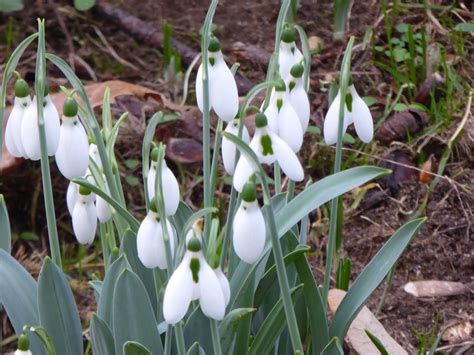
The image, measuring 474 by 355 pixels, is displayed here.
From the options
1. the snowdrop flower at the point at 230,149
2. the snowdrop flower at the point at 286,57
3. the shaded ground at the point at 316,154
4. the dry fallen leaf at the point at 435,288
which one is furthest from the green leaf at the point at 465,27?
the snowdrop flower at the point at 230,149

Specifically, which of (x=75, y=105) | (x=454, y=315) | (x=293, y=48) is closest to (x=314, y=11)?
(x=454, y=315)

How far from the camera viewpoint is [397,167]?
322 centimetres

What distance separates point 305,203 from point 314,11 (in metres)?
2.52

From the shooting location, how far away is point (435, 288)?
2736 millimetres

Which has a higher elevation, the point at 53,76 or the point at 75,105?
the point at 75,105

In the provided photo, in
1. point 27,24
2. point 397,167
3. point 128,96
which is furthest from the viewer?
point 27,24

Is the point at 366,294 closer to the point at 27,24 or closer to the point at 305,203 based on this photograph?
the point at 305,203

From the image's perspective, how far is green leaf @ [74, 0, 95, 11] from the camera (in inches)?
155

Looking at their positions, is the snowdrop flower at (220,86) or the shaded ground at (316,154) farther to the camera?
the shaded ground at (316,154)

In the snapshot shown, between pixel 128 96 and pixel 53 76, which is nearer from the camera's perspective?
pixel 128 96

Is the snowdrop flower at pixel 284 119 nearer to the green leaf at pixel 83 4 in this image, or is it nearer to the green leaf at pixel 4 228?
the green leaf at pixel 4 228

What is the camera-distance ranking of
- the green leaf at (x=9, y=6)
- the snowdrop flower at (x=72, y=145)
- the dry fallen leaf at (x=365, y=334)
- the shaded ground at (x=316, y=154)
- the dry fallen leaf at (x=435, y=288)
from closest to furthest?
the snowdrop flower at (x=72, y=145) < the dry fallen leaf at (x=365, y=334) < the dry fallen leaf at (x=435, y=288) < the shaded ground at (x=316, y=154) < the green leaf at (x=9, y=6)

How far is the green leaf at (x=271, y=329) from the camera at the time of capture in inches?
73.9

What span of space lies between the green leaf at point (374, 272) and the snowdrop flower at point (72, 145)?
665mm
